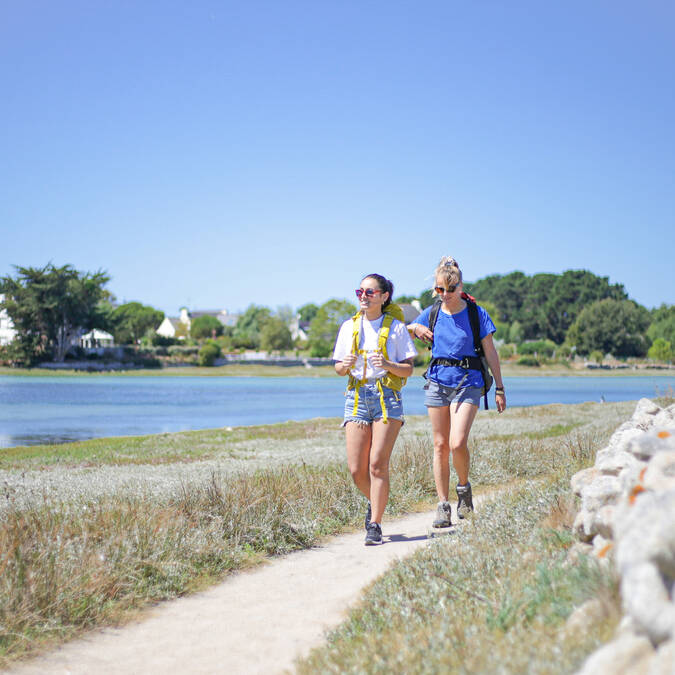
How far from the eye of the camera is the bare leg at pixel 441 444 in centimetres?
637

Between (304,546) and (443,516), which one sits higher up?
(443,516)

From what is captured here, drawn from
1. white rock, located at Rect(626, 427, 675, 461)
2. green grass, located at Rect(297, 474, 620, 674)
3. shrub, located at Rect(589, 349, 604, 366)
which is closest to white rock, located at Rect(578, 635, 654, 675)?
green grass, located at Rect(297, 474, 620, 674)

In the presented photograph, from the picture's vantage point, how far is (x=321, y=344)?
10706 cm

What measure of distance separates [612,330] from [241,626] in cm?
11359

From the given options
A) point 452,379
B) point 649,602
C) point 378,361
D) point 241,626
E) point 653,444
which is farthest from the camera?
point 452,379

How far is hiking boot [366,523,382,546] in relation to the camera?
19.8 ft

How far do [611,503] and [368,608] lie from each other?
156 centimetres

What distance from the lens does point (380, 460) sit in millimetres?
5852

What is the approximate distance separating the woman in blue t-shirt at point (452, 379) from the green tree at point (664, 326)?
103305mm

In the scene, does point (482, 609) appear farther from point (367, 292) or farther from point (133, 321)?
point (133, 321)

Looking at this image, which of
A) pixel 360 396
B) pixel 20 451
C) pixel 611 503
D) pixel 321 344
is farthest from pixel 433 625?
pixel 321 344

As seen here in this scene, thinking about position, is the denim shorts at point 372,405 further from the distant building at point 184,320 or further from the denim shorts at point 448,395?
the distant building at point 184,320

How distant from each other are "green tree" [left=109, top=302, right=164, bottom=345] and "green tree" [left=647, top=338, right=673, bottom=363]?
254 feet

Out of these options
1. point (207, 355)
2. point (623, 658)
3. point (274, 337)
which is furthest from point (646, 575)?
point (274, 337)
